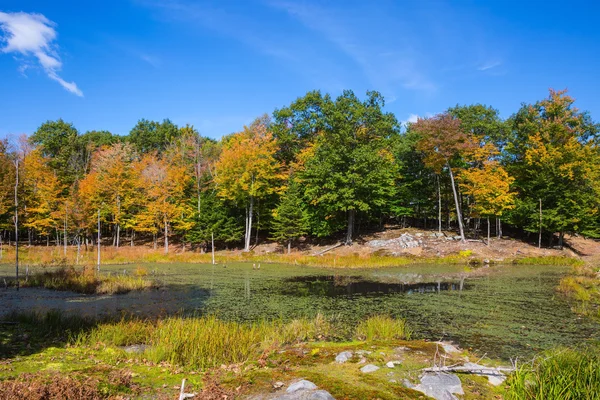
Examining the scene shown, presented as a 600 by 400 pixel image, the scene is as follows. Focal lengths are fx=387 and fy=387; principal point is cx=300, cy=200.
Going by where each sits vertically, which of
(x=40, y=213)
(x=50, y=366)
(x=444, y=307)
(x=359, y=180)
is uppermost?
(x=359, y=180)

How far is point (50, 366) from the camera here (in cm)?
691

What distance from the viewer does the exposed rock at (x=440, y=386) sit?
571 cm

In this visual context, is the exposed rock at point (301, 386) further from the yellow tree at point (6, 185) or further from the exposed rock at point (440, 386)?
the yellow tree at point (6, 185)

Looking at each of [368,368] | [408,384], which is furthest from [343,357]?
[408,384]

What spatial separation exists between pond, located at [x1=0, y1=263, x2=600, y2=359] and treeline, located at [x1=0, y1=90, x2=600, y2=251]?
14.8 metres

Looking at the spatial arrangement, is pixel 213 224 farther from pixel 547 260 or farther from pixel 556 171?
pixel 556 171

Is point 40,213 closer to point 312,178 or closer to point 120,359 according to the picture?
point 312,178

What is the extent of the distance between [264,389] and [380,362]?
257 centimetres

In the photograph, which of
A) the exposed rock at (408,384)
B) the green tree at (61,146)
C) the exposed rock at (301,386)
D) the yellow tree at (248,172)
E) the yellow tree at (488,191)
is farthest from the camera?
the green tree at (61,146)

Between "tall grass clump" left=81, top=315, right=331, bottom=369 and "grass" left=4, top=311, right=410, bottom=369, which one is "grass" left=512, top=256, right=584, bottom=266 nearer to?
"grass" left=4, top=311, right=410, bottom=369

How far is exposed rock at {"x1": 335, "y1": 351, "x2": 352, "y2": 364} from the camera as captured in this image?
7.55m

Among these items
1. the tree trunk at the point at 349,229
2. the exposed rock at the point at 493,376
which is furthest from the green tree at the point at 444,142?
the exposed rock at the point at 493,376

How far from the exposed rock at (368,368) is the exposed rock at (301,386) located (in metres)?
1.37

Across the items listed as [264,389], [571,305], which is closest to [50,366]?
[264,389]
